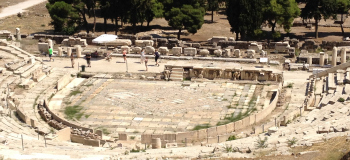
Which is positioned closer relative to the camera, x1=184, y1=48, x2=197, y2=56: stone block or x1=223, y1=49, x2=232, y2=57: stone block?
x1=223, y1=49, x2=232, y2=57: stone block

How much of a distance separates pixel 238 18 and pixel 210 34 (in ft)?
31.1

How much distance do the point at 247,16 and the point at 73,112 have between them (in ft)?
78.0

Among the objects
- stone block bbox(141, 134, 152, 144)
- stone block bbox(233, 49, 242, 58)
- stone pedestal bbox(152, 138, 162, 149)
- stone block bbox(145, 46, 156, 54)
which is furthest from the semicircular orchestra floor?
stone block bbox(233, 49, 242, 58)

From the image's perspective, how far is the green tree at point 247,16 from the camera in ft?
174

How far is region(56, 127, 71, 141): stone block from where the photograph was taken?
96.0ft

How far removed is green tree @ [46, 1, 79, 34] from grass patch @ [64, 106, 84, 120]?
25.5m

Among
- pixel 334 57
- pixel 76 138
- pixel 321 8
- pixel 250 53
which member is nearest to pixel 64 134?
pixel 76 138

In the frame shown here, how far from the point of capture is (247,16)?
53.2 meters

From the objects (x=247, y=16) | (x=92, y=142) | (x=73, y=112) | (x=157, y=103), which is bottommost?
(x=92, y=142)

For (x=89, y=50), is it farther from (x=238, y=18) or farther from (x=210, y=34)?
(x=210, y=34)

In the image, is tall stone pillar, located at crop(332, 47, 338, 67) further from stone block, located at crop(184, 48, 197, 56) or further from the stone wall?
the stone wall

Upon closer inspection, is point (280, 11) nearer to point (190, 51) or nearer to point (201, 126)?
point (190, 51)

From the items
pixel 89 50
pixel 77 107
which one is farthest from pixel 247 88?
pixel 89 50

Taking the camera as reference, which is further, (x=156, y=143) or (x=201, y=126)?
(x=201, y=126)
